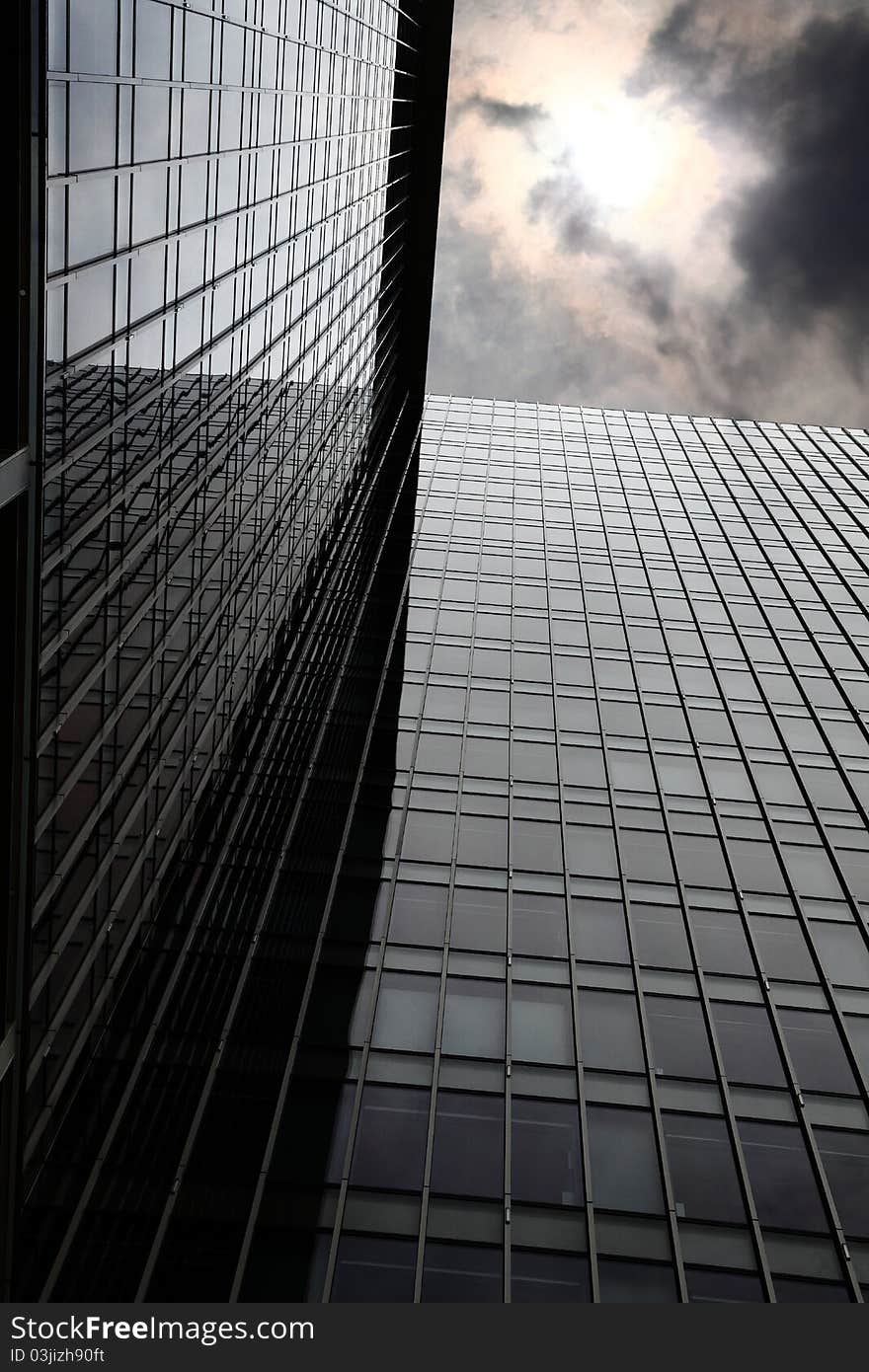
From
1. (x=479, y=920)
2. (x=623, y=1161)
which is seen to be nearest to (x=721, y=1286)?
(x=623, y=1161)

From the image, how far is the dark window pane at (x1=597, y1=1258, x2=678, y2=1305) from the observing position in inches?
826

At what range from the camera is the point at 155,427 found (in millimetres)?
20828

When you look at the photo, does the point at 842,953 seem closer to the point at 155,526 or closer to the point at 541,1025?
the point at 541,1025

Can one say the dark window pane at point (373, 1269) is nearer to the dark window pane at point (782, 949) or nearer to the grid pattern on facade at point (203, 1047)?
the grid pattern on facade at point (203, 1047)

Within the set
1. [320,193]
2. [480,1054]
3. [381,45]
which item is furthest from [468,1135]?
[381,45]

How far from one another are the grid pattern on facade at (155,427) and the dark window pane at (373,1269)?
6.24 meters

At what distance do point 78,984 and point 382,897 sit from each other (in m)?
14.7

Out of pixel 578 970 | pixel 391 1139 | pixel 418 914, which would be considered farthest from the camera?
pixel 418 914

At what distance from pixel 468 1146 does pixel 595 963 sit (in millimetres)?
6995

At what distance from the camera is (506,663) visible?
46.5m

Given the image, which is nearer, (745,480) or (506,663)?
(506,663)

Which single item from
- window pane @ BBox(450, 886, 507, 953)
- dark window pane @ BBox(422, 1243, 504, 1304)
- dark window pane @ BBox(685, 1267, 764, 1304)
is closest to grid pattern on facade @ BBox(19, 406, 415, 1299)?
dark window pane @ BBox(422, 1243, 504, 1304)

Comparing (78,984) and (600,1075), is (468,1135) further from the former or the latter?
(78,984)

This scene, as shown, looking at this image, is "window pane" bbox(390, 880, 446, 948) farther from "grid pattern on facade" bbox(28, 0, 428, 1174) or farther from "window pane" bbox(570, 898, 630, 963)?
"grid pattern on facade" bbox(28, 0, 428, 1174)
